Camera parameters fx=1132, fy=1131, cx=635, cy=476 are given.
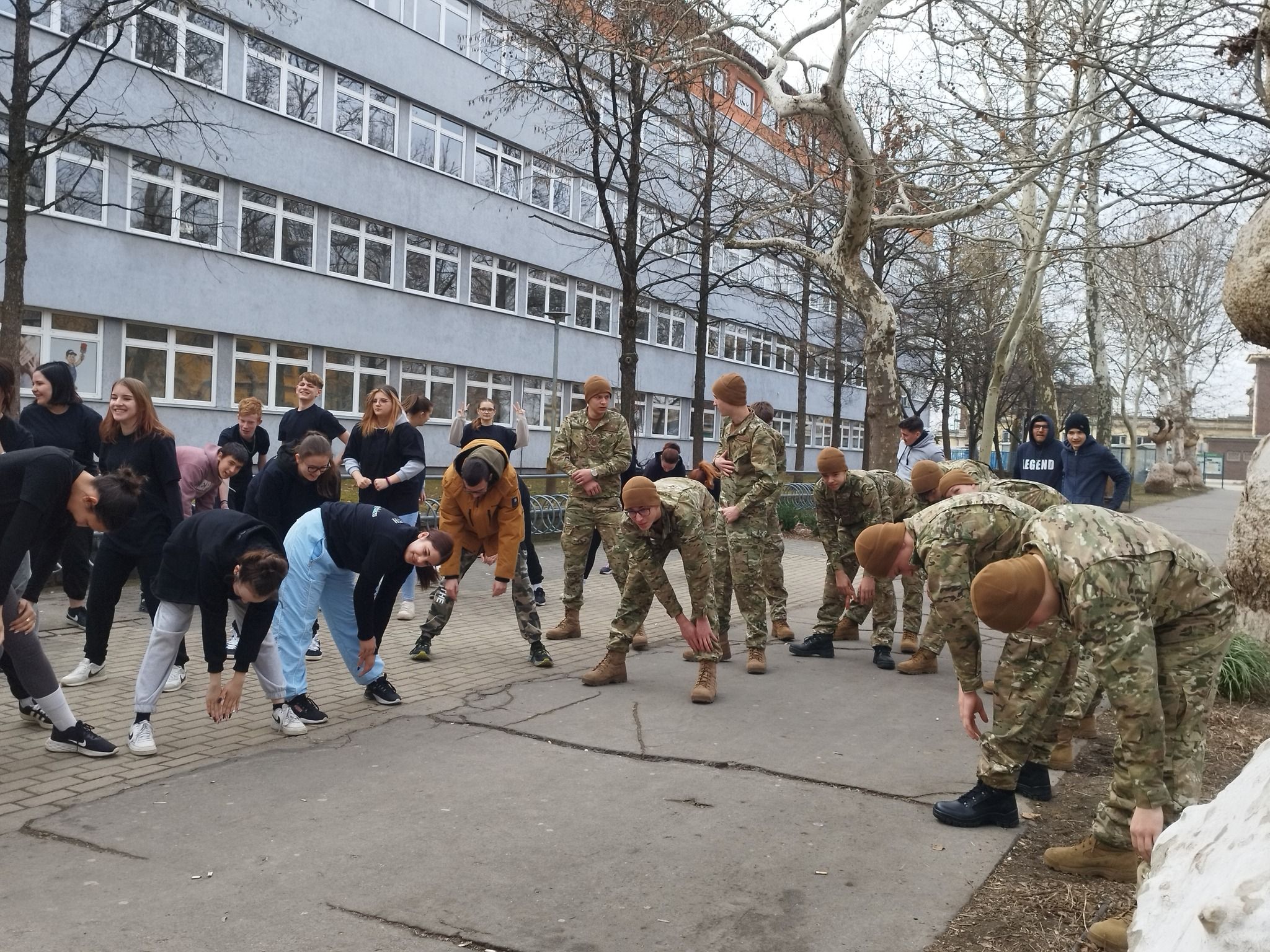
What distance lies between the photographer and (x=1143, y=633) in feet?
11.6

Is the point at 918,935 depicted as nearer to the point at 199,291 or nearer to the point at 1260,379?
Result: the point at 199,291

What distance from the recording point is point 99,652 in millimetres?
6496

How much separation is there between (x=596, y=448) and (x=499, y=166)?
2263cm

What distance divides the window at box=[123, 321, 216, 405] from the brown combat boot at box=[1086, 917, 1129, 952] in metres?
20.7

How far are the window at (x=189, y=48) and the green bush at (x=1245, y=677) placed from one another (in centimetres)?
1868

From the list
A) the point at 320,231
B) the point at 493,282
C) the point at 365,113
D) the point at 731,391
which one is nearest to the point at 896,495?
the point at 731,391

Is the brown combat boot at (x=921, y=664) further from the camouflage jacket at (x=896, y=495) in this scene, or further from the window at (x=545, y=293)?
the window at (x=545, y=293)

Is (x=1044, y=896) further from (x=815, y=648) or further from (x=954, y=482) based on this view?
(x=815, y=648)

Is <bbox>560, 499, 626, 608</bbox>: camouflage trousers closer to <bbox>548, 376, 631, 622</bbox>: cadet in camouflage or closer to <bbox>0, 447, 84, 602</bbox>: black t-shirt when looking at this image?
<bbox>548, 376, 631, 622</bbox>: cadet in camouflage

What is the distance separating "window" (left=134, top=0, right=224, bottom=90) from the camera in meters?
19.9

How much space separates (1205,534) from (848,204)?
11989 millimetres

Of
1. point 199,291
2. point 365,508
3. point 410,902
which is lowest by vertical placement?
point 410,902

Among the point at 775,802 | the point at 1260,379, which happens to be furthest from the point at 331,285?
A: the point at 1260,379

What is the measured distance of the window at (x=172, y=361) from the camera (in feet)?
69.9
